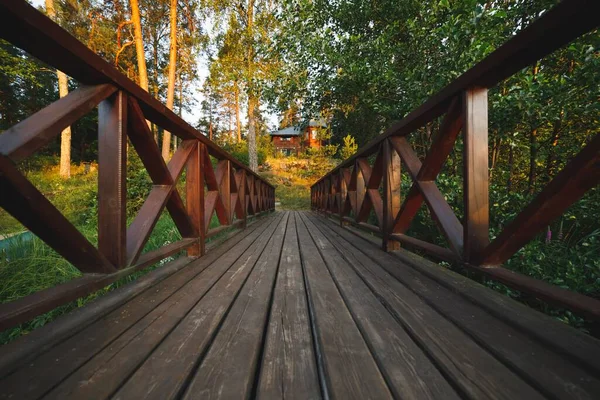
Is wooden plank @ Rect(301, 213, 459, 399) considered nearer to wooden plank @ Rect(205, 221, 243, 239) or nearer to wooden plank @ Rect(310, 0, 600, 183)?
wooden plank @ Rect(310, 0, 600, 183)

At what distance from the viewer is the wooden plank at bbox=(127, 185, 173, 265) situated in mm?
1259

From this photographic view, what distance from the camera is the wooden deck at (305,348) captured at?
2.08 ft

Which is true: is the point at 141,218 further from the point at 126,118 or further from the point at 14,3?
the point at 14,3

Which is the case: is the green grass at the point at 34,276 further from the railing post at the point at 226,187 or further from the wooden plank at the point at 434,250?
the wooden plank at the point at 434,250

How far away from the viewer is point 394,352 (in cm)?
78

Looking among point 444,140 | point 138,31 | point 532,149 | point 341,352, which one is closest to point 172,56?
point 138,31

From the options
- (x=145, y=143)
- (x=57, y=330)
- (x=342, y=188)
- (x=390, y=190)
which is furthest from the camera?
(x=342, y=188)

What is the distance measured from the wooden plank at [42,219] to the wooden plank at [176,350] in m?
0.42

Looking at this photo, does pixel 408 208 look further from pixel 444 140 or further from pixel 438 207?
pixel 444 140

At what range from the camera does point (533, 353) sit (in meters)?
0.75

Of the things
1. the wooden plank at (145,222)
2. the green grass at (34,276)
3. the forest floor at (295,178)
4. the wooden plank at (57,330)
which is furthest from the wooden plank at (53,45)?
the forest floor at (295,178)

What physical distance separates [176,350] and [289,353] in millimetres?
368

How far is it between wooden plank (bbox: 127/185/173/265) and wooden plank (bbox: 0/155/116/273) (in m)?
0.17

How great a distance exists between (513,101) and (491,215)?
1056 mm
